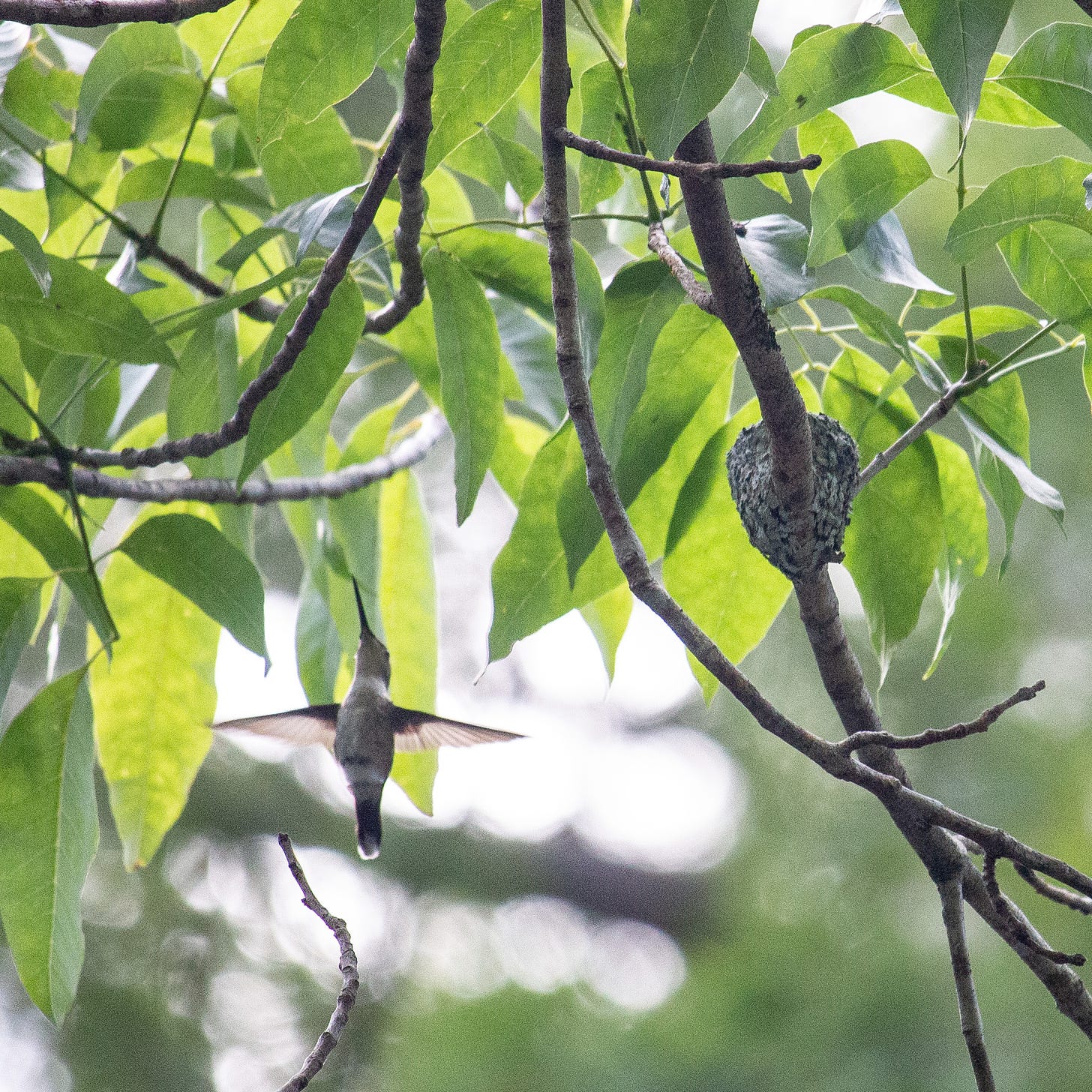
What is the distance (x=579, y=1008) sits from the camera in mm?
2775

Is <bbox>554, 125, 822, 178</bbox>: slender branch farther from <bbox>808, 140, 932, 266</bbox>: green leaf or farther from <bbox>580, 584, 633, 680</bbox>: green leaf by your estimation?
<bbox>580, 584, 633, 680</bbox>: green leaf

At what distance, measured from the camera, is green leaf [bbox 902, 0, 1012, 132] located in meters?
0.58

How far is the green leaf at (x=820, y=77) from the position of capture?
652mm

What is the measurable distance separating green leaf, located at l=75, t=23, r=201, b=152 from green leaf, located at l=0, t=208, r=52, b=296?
26 cm

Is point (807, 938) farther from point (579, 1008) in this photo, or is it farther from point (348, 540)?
point (348, 540)

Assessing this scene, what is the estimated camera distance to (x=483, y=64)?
0.72 metres

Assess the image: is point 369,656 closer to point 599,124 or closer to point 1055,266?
point 599,124

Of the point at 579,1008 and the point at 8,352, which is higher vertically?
the point at 8,352

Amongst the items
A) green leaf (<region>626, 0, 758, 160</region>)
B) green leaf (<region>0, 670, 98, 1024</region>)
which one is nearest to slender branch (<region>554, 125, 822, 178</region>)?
green leaf (<region>626, 0, 758, 160</region>)

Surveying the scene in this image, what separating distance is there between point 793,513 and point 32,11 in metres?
0.53

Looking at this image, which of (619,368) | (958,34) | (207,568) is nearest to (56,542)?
(207,568)

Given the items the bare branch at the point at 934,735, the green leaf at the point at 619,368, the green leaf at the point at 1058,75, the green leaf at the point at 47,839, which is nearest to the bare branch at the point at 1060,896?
the bare branch at the point at 934,735

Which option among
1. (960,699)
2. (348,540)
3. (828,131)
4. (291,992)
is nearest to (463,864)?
(291,992)

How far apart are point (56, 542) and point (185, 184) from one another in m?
0.36
